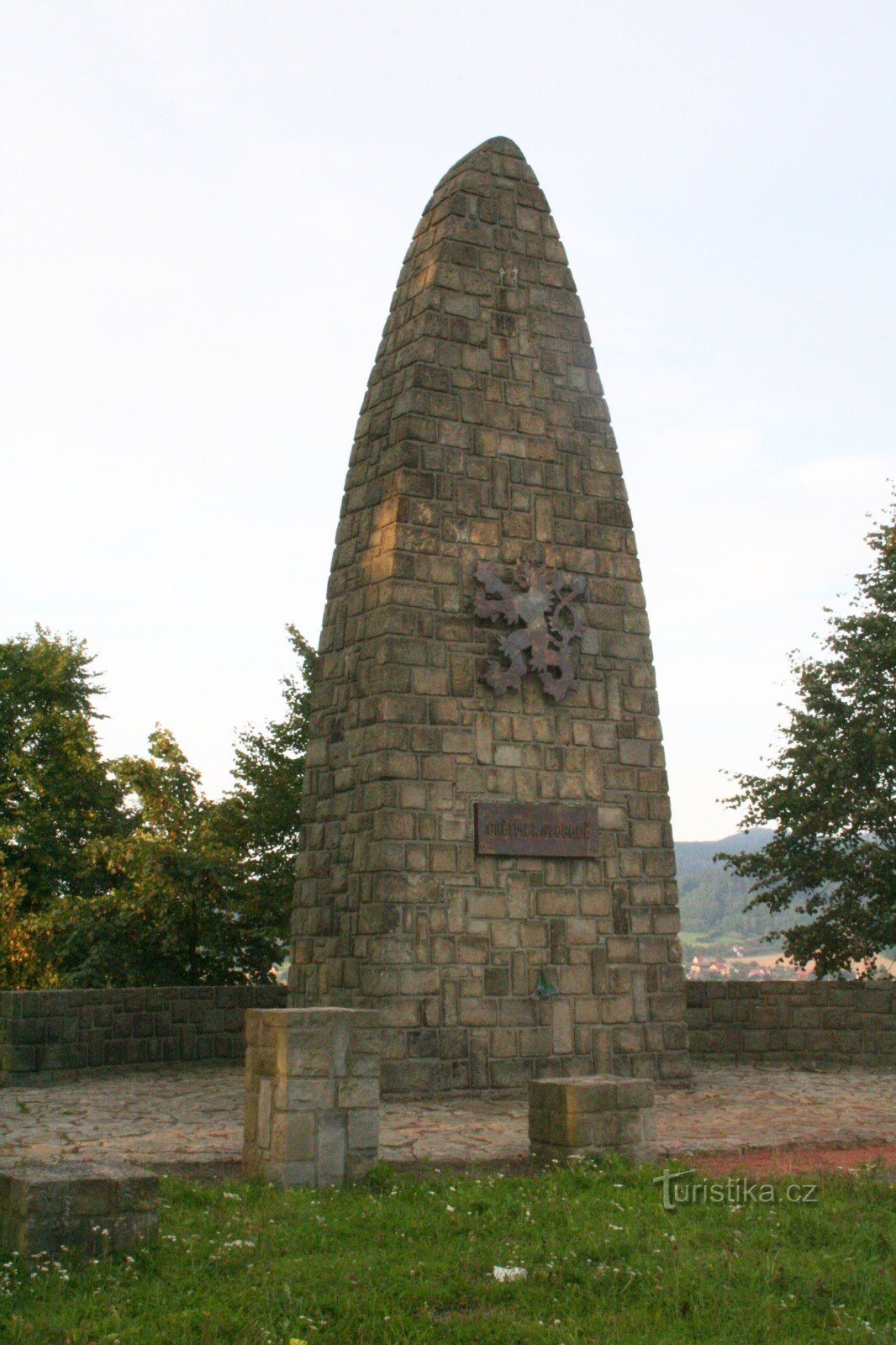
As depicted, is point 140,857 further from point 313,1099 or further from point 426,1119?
point 313,1099

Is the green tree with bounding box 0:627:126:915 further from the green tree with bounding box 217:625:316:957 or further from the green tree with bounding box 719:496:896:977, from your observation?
the green tree with bounding box 719:496:896:977

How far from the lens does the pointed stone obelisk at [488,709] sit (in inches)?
455

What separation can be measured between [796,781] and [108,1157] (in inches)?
569

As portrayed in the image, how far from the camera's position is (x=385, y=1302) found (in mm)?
5387

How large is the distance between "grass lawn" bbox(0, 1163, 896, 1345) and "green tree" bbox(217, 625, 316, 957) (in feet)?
40.1

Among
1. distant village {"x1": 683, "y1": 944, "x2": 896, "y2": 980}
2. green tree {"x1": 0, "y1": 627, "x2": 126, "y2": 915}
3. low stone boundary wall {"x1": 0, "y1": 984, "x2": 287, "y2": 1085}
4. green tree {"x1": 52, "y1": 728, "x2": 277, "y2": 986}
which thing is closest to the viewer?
low stone boundary wall {"x1": 0, "y1": 984, "x2": 287, "y2": 1085}

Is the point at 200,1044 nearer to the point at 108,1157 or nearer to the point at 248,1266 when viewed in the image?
the point at 108,1157

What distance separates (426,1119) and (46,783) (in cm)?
1980

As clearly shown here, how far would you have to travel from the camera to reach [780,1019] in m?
14.2

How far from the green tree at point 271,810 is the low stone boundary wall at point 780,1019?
21.5ft

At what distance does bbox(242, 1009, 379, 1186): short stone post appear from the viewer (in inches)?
291

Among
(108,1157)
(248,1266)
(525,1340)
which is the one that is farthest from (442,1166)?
(525,1340)

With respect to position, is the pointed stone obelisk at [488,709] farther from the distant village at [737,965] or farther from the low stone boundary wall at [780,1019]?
the distant village at [737,965]

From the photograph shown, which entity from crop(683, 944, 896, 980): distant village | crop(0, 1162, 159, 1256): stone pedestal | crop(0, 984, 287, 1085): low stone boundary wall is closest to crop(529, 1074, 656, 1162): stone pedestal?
crop(0, 1162, 159, 1256): stone pedestal
